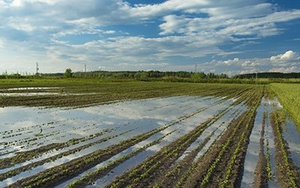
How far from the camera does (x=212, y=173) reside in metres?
7.88

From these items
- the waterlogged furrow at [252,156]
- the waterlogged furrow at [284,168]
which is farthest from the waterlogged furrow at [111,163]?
the waterlogged furrow at [284,168]

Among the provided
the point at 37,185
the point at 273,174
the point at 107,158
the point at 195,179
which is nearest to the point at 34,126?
the point at 107,158

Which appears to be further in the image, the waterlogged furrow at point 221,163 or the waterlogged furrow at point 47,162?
the waterlogged furrow at point 47,162

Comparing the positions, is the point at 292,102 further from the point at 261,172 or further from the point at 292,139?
the point at 261,172

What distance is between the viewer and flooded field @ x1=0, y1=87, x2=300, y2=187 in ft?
24.3

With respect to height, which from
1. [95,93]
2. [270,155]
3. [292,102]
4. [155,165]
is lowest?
[270,155]

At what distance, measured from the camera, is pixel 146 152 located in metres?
9.95

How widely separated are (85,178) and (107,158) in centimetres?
182

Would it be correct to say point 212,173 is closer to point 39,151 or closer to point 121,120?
point 39,151

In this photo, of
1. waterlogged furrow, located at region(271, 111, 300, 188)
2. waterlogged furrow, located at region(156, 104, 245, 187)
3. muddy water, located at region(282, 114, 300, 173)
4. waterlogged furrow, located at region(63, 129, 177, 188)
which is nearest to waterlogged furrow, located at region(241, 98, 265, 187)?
waterlogged furrow, located at region(271, 111, 300, 188)

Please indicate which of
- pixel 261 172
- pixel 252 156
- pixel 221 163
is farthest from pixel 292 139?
pixel 221 163

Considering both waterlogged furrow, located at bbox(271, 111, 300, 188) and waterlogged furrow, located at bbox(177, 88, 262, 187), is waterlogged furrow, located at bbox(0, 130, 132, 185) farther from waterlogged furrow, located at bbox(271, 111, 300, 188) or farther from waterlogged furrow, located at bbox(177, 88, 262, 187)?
waterlogged furrow, located at bbox(271, 111, 300, 188)

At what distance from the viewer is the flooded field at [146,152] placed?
7398mm

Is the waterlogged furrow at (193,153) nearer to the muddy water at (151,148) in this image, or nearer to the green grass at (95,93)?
the muddy water at (151,148)
